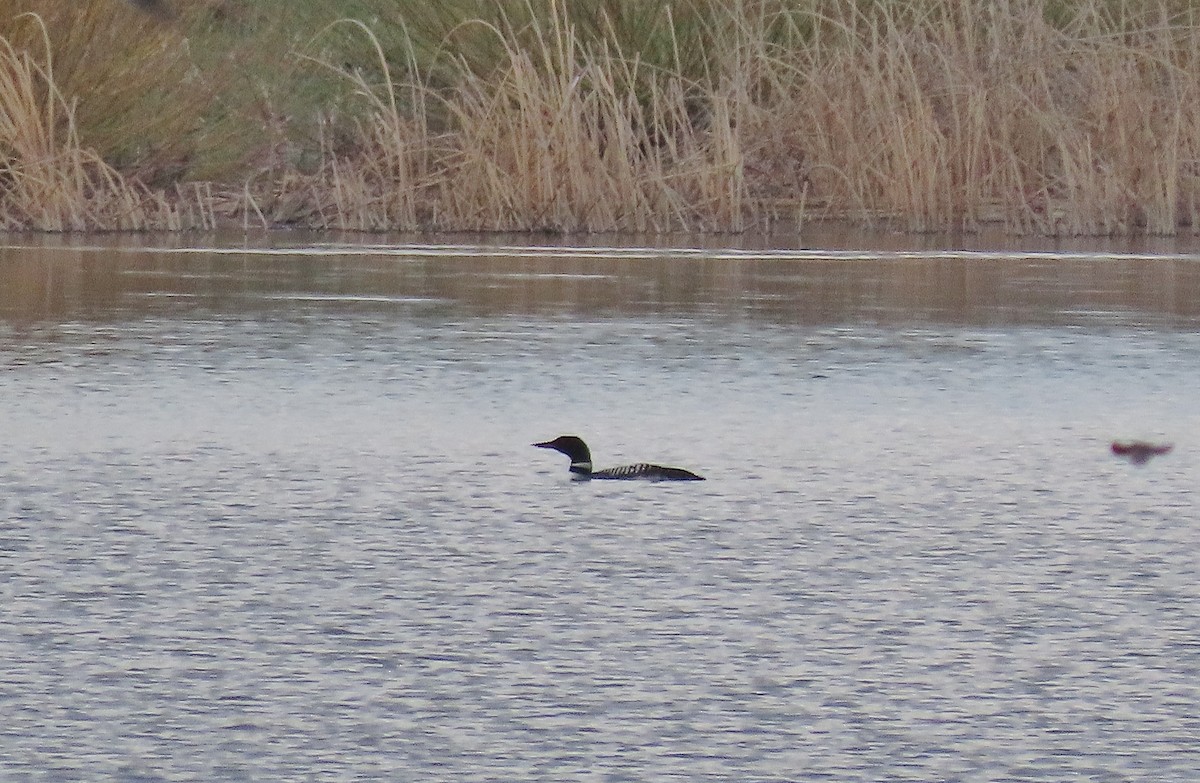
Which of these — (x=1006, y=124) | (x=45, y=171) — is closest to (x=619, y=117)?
(x=1006, y=124)

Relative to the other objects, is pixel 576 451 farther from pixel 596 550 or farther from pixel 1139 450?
pixel 1139 450

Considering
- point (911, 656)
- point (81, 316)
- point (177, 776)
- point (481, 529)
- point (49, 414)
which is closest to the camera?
point (177, 776)

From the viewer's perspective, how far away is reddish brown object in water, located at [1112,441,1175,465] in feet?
19.3

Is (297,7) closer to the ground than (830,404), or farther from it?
farther from it

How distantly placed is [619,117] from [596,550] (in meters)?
9.74

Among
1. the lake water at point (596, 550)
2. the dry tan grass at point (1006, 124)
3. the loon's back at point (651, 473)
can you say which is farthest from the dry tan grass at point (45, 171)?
the loon's back at point (651, 473)

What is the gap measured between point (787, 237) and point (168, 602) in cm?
1059

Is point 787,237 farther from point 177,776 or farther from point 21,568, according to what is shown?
point 177,776

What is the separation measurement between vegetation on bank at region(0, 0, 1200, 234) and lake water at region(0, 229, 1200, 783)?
18.1 ft

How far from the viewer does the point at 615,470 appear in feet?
18.6

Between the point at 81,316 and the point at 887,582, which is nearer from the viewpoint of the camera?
the point at 887,582

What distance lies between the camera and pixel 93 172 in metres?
16.5

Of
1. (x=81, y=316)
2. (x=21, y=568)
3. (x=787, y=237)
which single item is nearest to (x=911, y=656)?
(x=21, y=568)

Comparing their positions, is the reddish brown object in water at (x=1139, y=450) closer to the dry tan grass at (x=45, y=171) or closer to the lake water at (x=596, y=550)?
the lake water at (x=596, y=550)
